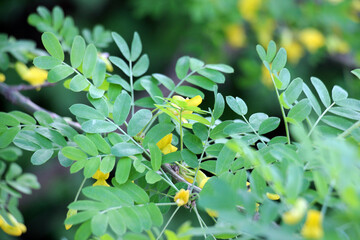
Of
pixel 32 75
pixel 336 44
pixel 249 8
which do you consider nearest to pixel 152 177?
pixel 32 75

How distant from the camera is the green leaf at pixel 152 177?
46 cm

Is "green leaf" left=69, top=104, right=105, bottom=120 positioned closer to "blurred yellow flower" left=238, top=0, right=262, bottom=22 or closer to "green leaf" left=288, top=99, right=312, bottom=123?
→ "green leaf" left=288, top=99, right=312, bottom=123

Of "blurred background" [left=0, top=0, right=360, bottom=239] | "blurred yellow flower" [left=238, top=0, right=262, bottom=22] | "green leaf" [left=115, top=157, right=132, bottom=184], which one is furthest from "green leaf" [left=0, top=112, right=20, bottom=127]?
"blurred yellow flower" [left=238, top=0, right=262, bottom=22]

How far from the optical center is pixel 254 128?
1.66 ft

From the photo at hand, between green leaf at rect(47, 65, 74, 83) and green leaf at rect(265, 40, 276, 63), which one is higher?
green leaf at rect(265, 40, 276, 63)

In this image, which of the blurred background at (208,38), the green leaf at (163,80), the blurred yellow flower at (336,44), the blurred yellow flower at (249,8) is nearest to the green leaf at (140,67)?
the green leaf at (163,80)

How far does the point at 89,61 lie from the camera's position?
1.71 feet

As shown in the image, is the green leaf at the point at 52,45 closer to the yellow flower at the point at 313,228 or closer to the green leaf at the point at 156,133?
the green leaf at the point at 156,133

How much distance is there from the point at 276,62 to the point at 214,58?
47.6 inches

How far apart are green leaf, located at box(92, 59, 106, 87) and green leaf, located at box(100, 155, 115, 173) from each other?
0.35ft

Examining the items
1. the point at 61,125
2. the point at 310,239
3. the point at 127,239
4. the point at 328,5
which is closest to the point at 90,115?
the point at 61,125

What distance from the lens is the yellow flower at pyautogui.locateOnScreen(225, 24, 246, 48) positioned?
5.63 ft

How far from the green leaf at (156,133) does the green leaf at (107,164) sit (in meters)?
0.05

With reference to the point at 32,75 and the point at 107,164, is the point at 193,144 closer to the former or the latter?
the point at 107,164
